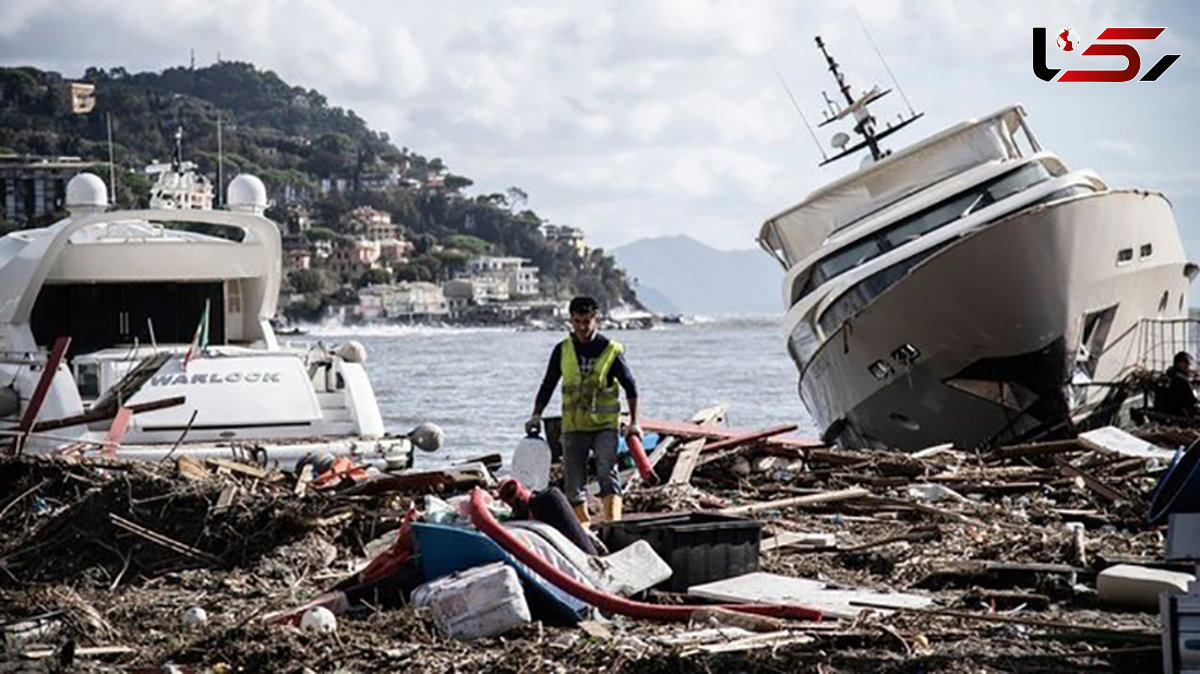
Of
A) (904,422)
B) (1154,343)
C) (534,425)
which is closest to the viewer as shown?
(534,425)

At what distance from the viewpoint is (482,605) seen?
32.5 ft

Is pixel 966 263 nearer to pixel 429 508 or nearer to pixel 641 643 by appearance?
pixel 429 508

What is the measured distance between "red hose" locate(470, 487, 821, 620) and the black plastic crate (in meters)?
0.79

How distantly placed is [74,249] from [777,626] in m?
15.8

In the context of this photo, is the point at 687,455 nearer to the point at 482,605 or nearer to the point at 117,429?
the point at 117,429

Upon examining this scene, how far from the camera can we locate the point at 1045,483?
654 inches

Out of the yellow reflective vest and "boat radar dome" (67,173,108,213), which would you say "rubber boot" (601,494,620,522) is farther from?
"boat radar dome" (67,173,108,213)

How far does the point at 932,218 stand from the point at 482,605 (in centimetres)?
1508

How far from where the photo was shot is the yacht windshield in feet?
78.5

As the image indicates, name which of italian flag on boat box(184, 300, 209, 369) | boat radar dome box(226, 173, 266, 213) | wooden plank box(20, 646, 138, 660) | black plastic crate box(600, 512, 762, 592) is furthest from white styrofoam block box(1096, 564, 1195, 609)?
boat radar dome box(226, 173, 266, 213)

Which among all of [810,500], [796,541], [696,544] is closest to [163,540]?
[696,544]

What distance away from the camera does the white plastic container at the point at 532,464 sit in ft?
45.3

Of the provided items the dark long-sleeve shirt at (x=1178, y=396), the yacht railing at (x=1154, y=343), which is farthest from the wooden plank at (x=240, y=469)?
the yacht railing at (x=1154, y=343)

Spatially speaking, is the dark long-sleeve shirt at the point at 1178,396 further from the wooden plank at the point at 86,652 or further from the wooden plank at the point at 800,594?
the wooden plank at the point at 86,652
